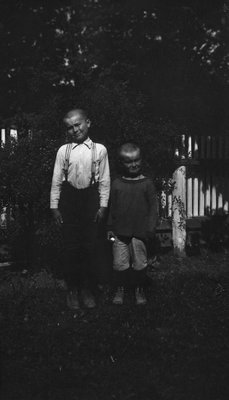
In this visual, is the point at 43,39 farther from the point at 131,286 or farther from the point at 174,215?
the point at 131,286

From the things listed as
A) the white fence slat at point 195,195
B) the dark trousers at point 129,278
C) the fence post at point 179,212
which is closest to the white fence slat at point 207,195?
the white fence slat at point 195,195

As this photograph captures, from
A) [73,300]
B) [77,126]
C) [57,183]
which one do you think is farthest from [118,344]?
[77,126]

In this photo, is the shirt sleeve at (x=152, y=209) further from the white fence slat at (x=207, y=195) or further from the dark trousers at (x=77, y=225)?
the white fence slat at (x=207, y=195)

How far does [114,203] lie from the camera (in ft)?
18.4

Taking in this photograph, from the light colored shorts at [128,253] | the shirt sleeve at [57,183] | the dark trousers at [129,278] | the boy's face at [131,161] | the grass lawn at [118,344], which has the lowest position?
the grass lawn at [118,344]

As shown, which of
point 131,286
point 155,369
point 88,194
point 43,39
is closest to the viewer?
point 155,369

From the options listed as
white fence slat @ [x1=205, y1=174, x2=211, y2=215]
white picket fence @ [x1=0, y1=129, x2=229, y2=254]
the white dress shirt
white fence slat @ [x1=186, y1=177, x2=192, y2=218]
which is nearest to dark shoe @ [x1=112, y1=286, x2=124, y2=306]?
the white dress shirt

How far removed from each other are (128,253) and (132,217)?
376mm

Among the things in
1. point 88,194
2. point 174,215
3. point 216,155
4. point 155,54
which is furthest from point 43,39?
point 88,194

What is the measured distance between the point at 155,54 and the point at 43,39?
2333 mm

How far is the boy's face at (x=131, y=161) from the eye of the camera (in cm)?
555

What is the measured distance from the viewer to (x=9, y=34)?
38.3 feet

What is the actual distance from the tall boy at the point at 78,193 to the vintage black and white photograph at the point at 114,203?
0.04 feet

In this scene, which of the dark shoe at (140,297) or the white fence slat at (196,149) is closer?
the dark shoe at (140,297)
